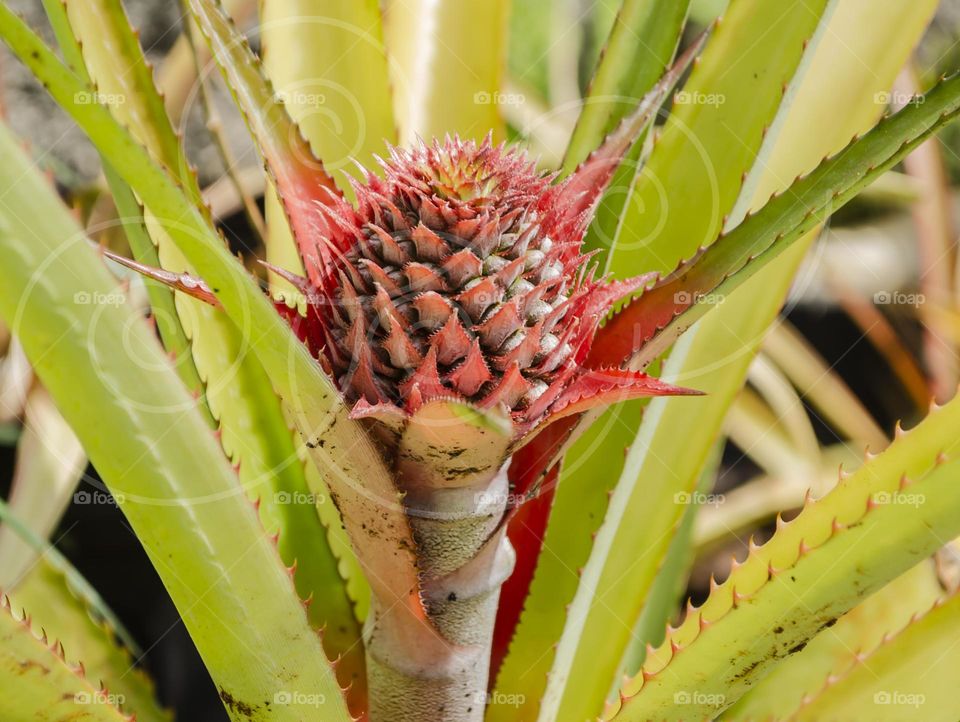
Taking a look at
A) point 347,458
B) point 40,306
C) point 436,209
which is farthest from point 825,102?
point 40,306

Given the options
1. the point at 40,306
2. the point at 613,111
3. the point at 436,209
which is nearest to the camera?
the point at 40,306

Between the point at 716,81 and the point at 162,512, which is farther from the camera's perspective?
the point at 716,81

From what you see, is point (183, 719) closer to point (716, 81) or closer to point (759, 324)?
point (759, 324)

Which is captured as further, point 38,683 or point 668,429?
point 668,429

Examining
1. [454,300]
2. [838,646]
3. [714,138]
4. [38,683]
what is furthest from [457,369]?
[838,646]

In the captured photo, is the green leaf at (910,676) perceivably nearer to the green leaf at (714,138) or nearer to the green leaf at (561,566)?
the green leaf at (561,566)

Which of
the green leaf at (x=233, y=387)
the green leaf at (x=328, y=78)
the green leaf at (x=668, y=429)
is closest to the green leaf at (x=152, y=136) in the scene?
the green leaf at (x=233, y=387)

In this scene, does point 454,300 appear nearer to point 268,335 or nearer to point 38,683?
point 268,335
